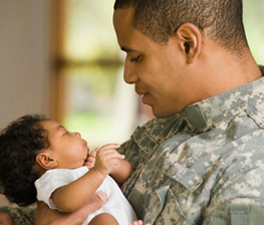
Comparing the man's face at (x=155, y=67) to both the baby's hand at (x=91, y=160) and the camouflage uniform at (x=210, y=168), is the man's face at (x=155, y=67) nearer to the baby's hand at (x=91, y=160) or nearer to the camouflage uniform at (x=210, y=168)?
the camouflage uniform at (x=210, y=168)

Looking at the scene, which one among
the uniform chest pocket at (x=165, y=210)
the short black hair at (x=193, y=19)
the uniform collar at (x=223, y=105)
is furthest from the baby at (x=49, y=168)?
the short black hair at (x=193, y=19)

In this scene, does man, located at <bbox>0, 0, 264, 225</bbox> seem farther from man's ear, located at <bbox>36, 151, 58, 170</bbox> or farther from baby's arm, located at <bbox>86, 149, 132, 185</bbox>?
man's ear, located at <bbox>36, 151, 58, 170</bbox>

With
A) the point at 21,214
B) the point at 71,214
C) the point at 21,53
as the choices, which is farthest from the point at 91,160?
the point at 21,53

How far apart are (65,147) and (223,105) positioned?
0.52 metres

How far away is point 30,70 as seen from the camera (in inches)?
185

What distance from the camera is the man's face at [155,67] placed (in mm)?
1740

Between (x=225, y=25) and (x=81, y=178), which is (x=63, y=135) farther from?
(x=225, y=25)

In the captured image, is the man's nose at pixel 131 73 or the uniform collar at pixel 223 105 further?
the man's nose at pixel 131 73

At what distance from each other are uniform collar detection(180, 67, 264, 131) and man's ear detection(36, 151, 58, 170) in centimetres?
46

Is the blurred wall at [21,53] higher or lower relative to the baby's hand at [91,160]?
lower

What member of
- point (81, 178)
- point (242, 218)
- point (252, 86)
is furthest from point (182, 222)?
point (252, 86)

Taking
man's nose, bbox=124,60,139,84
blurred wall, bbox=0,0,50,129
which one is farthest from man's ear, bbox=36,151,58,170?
blurred wall, bbox=0,0,50,129

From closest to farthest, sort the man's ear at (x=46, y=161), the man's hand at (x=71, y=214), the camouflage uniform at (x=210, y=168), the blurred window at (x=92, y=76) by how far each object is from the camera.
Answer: the camouflage uniform at (x=210, y=168) < the man's hand at (x=71, y=214) < the man's ear at (x=46, y=161) < the blurred window at (x=92, y=76)

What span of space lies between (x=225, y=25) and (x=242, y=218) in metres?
0.57
